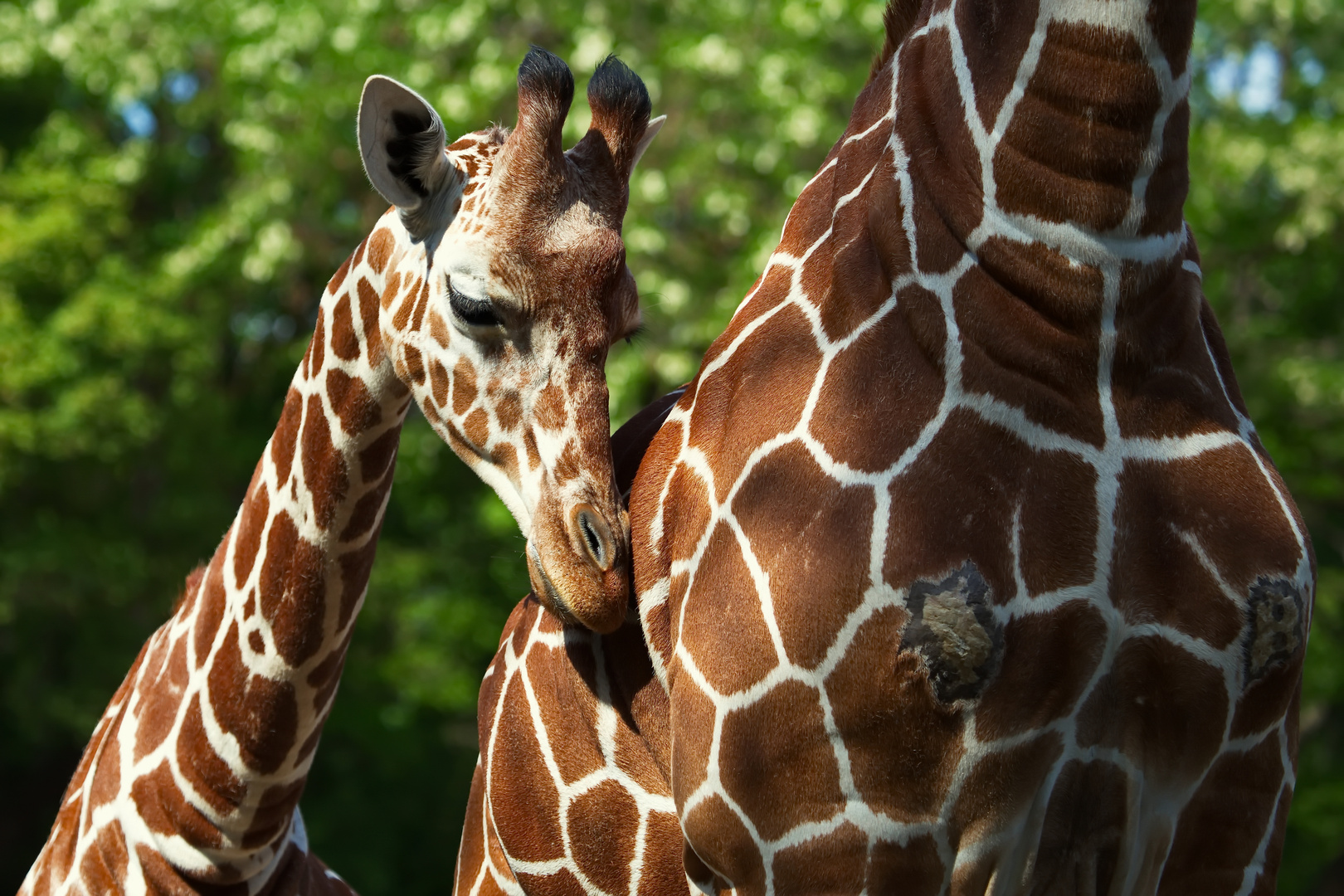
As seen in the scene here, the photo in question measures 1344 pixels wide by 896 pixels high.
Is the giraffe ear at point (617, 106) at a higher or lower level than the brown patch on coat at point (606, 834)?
higher

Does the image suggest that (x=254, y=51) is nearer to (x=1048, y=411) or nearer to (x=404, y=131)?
(x=404, y=131)

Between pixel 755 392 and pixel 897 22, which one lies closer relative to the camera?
pixel 755 392

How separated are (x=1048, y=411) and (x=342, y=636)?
69.6 inches

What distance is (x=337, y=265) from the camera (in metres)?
12.8

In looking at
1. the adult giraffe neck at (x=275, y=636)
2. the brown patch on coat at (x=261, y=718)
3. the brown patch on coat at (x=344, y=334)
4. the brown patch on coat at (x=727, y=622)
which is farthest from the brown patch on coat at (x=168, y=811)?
the brown patch on coat at (x=727, y=622)

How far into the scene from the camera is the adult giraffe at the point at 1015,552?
68.7 inches

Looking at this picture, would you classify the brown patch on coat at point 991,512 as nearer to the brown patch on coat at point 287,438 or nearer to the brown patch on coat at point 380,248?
the brown patch on coat at point 380,248

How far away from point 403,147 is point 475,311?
1.43 ft

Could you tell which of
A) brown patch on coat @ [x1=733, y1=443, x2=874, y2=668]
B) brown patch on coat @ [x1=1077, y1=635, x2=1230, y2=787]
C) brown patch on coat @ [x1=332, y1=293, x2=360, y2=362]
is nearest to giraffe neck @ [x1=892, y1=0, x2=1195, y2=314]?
brown patch on coat @ [x1=733, y1=443, x2=874, y2=668]

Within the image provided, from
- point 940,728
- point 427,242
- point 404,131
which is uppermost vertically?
point 404,131

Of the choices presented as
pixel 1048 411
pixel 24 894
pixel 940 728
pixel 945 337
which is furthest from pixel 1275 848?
pixel 24 894

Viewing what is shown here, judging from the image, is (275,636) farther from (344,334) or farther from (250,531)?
(344,334)

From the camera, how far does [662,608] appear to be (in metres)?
2.15

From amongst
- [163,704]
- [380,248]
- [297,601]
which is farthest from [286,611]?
[380,248]
